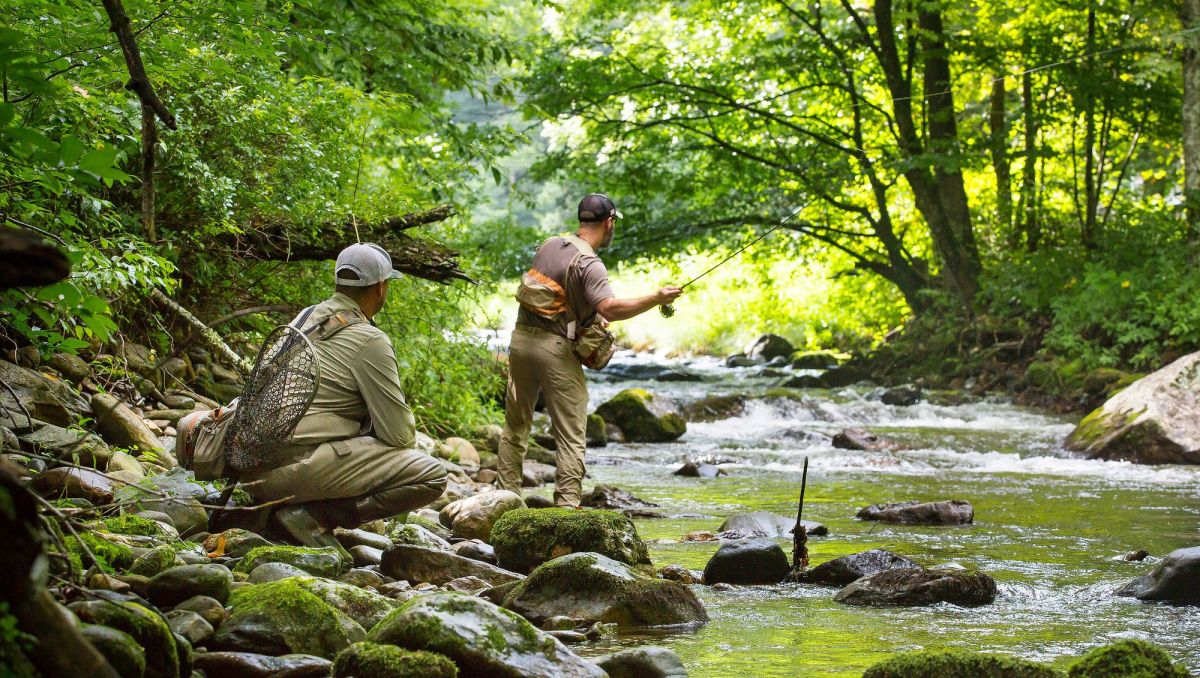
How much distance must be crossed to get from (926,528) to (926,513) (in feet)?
Result: 0.90

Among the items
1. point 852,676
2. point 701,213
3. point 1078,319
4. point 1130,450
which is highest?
point 701,213

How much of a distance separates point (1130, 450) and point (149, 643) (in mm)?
9900

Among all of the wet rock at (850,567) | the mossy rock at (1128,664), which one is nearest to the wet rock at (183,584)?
the mossy rock at (1128,664)

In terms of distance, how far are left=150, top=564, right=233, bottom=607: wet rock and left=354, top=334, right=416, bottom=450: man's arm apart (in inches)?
54.2

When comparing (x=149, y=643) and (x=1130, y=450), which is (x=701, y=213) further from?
(x=149, y=643)

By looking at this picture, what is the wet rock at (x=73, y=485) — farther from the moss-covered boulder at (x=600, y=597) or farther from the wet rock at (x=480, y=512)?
the wet rock at (x=480, y=512)

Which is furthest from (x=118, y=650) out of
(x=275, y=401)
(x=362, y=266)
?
(x=362, y=266)

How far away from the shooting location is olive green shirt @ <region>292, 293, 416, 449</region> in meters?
4.85

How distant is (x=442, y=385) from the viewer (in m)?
9.93

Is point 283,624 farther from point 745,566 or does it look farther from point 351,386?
point 745,566

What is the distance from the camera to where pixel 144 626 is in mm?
2857

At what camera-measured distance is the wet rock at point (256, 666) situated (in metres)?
3.16

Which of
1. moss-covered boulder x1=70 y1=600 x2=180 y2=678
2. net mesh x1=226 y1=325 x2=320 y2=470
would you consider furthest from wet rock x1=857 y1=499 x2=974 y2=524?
moss-covered boulder x1=70 y1=600 x2=180 y2=678

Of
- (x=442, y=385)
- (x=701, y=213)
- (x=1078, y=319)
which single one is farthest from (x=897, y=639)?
(x=701, y=213)
